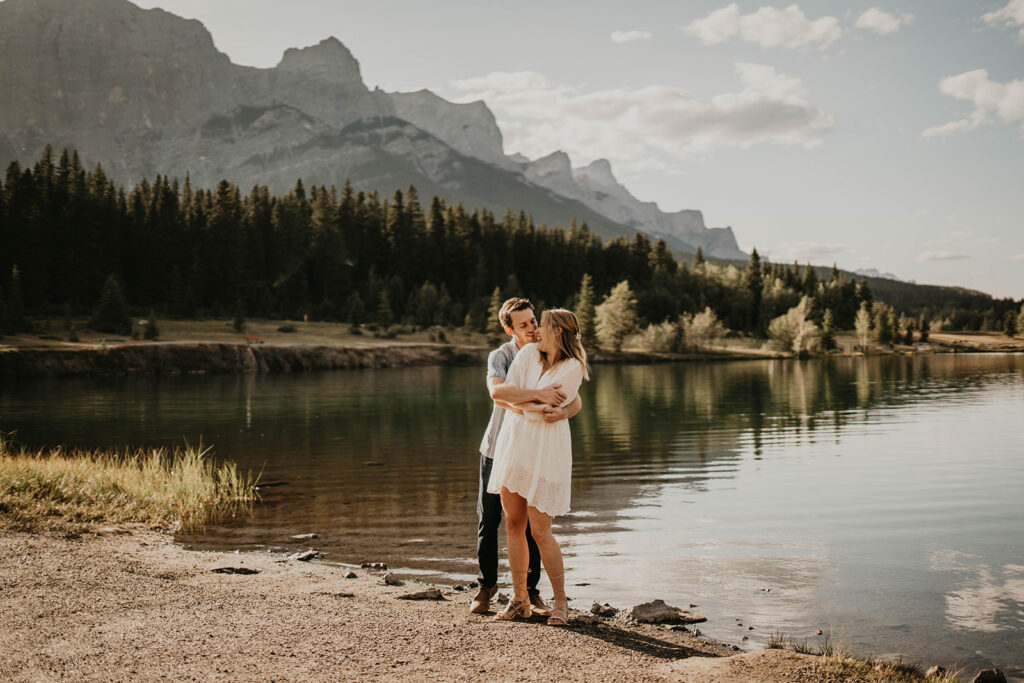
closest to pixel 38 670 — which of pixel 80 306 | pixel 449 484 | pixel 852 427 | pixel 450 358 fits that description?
pixel 449 484

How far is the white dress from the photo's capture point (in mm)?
7277

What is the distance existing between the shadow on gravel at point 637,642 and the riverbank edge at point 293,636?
3 cm

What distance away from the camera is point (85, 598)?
787 cm

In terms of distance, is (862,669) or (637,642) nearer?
(862,669)

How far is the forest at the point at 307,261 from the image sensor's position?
90250 millimetres

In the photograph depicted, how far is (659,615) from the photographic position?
27.4ft

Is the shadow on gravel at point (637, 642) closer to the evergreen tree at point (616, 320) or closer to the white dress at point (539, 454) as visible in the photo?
the white dress at point (539, 454)

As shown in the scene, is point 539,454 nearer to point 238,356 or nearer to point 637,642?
point 637,642

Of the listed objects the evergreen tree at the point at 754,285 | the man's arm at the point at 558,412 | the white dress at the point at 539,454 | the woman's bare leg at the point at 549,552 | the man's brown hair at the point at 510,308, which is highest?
the evergreen tree at the point at 754,285

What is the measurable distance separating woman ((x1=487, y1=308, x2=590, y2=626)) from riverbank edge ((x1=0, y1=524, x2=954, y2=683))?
1.07m

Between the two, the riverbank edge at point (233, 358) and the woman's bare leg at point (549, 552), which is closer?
the woman's bare leg at point (549, 552)

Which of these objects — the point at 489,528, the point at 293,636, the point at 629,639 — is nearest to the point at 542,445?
the point at 489,528

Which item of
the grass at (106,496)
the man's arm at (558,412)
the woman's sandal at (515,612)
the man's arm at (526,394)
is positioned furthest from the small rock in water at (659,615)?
the grass at (106,496)

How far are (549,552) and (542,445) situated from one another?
1208 mm
